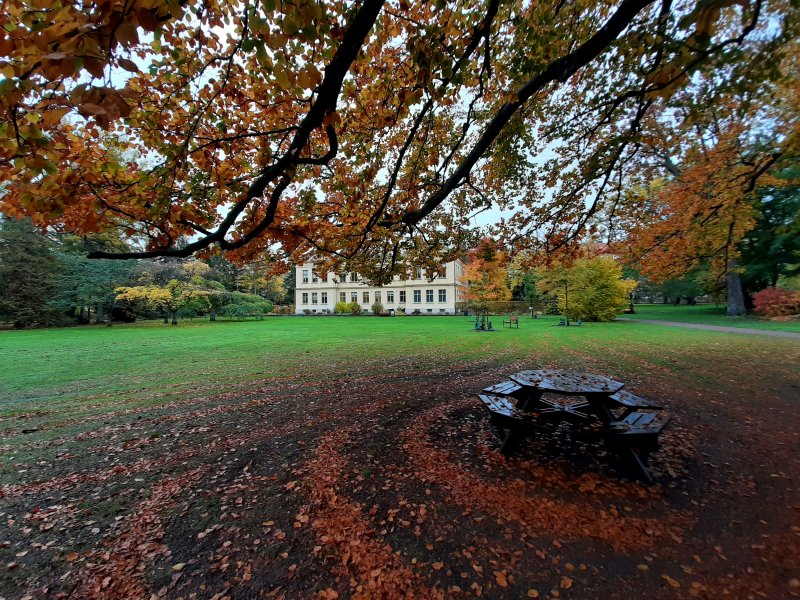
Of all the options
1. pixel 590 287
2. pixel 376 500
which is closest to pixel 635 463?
pixel 376 500

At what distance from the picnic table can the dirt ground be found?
24 centimetres

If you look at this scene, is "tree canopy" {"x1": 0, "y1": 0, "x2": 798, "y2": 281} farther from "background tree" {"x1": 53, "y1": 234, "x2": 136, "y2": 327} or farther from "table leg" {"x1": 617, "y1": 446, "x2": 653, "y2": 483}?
"background tree" {"x1": 53, "y1": 234, "x2": 136, "y2": 327}

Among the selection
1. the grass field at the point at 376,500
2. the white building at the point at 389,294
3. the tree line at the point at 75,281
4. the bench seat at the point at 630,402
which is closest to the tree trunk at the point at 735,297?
the white building at the point at 389,294

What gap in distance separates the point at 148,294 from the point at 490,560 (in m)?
31.7

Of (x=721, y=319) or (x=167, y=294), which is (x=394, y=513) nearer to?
(x=167, y=294)

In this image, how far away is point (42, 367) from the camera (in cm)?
984

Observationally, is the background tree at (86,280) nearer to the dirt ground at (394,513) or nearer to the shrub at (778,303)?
the dirt ground at (394,513)

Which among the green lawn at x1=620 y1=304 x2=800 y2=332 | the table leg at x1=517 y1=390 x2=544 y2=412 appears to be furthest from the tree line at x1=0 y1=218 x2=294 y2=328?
the green lawn at x1=620 y1=304 x2=800 y2=332

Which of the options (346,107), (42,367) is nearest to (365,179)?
(346,107)

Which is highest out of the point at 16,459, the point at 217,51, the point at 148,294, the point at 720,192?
the point at 217,51

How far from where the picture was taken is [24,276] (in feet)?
87.3

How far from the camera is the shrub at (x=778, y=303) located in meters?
22.3

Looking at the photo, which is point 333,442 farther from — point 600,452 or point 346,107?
point 346,107

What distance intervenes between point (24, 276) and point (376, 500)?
124 ft
